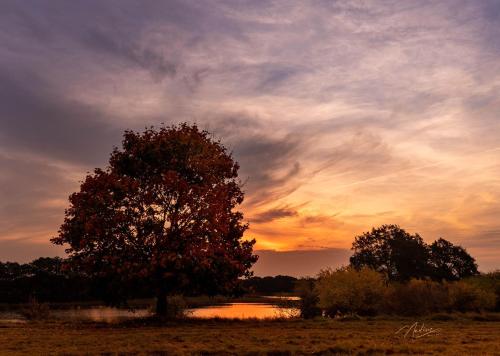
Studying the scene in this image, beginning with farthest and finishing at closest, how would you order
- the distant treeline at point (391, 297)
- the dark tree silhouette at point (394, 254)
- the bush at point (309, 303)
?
the dark tree silhouette at point (394, 254)
the bush at point (309, 303)
the distant treeline at point (391, 297)

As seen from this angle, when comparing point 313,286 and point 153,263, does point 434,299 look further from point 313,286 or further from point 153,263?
point 153,263

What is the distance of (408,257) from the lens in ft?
262

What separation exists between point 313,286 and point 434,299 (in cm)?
1021

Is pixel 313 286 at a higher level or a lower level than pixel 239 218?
lower

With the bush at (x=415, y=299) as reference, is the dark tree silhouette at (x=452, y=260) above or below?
above

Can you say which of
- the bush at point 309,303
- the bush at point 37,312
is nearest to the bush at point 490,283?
the bush at point 309,303

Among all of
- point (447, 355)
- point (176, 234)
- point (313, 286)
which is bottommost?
point (447, 355)

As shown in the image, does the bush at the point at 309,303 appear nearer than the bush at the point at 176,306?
No

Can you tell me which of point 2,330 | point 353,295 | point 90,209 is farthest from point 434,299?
point 2,330

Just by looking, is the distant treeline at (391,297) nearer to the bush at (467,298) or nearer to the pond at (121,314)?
the bush at (467,298)

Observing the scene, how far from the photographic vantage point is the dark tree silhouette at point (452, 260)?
83.9 meters

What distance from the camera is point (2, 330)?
26.9 m

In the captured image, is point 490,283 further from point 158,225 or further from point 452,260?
point 452,260

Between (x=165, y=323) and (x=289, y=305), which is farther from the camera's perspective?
(x=289, y=305)
